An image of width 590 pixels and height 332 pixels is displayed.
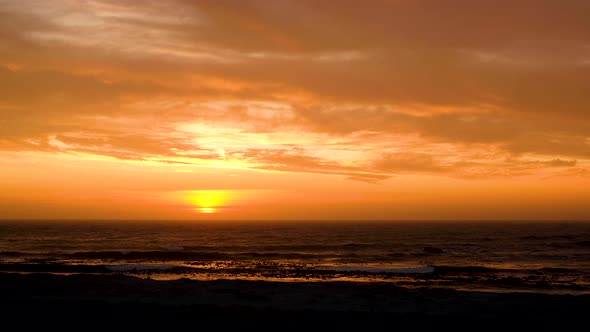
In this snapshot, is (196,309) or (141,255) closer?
(196,309)

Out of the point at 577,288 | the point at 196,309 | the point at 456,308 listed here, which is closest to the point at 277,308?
the point at 196,309

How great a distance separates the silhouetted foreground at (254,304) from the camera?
16266 mm

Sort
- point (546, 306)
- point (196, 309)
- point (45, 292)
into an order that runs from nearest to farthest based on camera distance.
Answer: point (196, 309)
point (546, 306)
point (45, 292)

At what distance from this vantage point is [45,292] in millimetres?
22906

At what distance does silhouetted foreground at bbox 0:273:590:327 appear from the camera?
16.3 metres

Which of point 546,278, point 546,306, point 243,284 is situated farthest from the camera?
point 546,278

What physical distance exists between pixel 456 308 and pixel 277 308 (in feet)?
23.7

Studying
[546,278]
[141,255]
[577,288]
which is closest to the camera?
[577,288]

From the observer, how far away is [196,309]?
711 inches

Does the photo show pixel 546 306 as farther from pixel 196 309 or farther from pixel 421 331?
pixel 196 309

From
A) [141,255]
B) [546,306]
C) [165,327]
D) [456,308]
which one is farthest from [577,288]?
Result: [141,255]

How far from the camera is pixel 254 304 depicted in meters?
19.9

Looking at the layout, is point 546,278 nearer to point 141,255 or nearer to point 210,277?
point 210,277

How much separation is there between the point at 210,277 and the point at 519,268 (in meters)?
25.1
